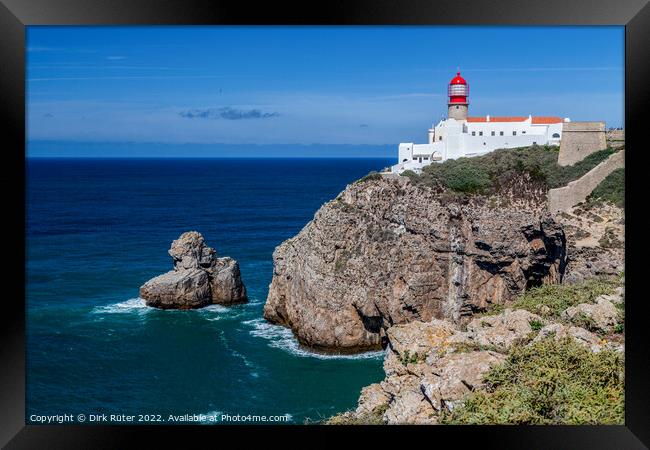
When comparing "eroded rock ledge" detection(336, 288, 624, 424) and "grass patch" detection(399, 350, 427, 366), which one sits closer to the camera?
"eroded rock ledge" detection(336, 288, 624, 424)

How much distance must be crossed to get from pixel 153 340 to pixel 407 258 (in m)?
8.57

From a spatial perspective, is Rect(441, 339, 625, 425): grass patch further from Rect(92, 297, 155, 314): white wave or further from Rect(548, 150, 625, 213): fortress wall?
Rect(92, 297, 155, 314): white wave

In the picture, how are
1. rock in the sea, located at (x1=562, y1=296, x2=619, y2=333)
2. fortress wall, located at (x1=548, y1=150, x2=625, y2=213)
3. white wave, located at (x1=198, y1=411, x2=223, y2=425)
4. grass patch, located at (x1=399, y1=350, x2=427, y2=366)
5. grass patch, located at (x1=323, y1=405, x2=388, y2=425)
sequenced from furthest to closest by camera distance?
fortress wall, located at (x1=548, y1=150, x2=625, y2=213) < white wave, located at (x1=198, y1=411, x2=223, y2=425) < rock in the sea, located at (x1=562, y1=296, x2=619, y2=333) < grass patch, located at (x1=399, y1=350, x2=427, y2=366) < grass patch, located at (x1=323, y1=405, x2=388, y2=425)

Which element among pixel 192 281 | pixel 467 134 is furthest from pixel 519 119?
pixel 192 281

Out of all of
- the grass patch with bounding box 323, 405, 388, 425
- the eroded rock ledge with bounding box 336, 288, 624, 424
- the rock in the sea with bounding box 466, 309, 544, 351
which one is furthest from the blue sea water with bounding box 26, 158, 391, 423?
the rock in the sea with bounding box 466, 309, 544, 351

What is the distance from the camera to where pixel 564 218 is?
1959 cm

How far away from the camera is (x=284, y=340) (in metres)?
22.7

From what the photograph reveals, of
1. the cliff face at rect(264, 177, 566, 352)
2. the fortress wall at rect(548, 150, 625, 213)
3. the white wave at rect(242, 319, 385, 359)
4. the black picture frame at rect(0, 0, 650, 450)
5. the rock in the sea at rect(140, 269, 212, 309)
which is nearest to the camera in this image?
the black picture frame at rect(0, 0, 650, 450)

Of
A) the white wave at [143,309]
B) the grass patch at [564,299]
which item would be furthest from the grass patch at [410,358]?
the white wave at [143,309]

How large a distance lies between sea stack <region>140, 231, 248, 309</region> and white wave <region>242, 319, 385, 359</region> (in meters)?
2.44

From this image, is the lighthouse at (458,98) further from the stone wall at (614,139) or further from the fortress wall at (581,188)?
the fortress wall at (581,188)

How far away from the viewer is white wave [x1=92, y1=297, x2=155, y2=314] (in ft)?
85.3

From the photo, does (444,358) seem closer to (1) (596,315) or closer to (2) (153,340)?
(1) (596,315)
